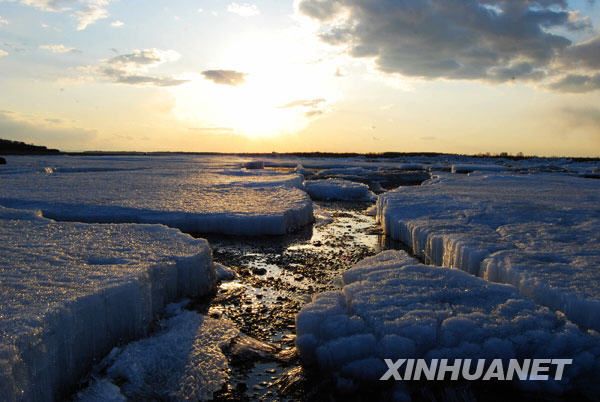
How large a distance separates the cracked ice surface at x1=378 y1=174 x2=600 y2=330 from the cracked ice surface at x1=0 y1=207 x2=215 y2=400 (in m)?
4.37

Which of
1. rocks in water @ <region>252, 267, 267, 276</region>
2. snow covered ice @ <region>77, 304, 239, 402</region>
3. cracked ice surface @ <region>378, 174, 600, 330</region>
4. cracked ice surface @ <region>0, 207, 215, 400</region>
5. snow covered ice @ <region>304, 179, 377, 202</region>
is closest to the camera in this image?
cracked ice surface @ <region>0, 207, 215, 400</region>

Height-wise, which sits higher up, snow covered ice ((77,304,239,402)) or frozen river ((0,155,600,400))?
frozen river ((0,155,600,400))

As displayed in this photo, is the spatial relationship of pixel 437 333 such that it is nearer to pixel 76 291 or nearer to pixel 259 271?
pixel 76 291

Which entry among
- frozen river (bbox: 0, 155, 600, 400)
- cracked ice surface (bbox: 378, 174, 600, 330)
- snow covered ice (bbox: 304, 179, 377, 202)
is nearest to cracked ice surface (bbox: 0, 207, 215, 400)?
frozen river (bbox: 0, 155, 600, 400)

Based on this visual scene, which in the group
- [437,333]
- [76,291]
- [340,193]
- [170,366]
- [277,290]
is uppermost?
[340,193]

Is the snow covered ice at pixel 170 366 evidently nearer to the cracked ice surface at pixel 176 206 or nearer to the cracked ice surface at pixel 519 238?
the cracked ice surface at pixel 519 238

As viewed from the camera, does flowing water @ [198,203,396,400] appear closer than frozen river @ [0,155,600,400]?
No

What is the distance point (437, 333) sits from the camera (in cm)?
461

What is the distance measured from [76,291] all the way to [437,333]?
146 inches

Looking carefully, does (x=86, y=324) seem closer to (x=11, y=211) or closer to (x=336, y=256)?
(x=336, y=256)

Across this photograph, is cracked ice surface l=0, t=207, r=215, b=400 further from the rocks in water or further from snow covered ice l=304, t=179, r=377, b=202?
snow covered ice l=304, t=179, r=377, b=202

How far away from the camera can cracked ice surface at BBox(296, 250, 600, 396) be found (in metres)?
4.50

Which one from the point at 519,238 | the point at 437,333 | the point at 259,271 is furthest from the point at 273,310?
the point at 519,238

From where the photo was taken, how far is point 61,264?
5832mm
